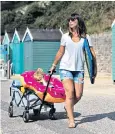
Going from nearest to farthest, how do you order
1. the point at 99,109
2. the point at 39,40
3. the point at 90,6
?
the point at 99,109 → the point at 39,40 → the point at 90,6

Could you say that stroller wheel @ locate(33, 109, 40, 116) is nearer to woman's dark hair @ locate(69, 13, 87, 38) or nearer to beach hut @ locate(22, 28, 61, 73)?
woman's dark hair @ locate(69, 13, 87, 38)

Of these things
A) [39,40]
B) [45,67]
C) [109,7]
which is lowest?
[45,67]

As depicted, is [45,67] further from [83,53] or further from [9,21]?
[9,21]

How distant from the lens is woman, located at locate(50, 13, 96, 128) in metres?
7.36

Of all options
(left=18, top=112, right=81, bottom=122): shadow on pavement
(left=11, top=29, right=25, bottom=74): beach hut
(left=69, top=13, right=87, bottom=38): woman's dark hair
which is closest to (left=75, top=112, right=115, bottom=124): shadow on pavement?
(left=18, top=112, right=81, bottom=122): shadow on pavement

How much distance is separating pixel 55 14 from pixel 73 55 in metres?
29.7

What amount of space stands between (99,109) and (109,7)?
20.9 meters

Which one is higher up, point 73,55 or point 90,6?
point 90,6

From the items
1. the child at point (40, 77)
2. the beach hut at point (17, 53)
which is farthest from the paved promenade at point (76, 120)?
the beach hut at point (17, 53)

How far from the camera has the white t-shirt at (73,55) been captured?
289 inches

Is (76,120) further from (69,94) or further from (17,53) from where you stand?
(17,53)

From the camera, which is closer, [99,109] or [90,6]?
[99,109]

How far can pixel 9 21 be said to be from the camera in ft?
147

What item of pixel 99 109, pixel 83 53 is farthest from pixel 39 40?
pixel 83 53
